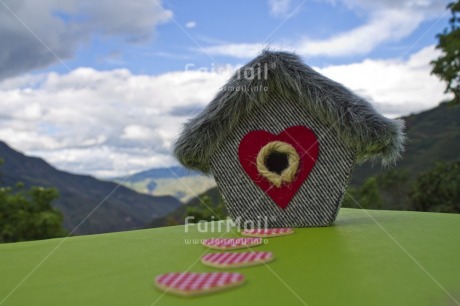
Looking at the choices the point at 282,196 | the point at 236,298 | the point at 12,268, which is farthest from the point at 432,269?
the point at 12,268

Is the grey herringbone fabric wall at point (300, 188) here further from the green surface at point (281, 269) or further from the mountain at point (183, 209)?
the mountain at point (183, 209)

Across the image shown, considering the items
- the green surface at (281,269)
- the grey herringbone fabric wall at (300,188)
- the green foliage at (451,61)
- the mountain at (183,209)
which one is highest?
the green foliage at (451,61)

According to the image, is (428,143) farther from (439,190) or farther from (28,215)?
(28,215)

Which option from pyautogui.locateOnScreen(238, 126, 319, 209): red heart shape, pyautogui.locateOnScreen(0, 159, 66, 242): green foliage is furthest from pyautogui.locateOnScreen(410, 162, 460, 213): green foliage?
pyautogui.locateOnScreen(0, 159, 66, 242): green foliage

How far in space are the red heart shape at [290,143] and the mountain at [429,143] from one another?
377 inches

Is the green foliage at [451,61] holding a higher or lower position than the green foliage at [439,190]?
higher

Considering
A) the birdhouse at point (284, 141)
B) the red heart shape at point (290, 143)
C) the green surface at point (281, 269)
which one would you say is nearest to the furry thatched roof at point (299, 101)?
the birdhouse at point (284, 141)

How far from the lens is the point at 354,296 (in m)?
1.58

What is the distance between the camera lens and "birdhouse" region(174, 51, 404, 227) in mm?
3154

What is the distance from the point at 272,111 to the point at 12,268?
5.95ft

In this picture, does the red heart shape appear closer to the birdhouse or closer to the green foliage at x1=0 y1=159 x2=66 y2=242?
the birdhouse

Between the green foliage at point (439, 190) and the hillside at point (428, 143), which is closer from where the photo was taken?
the green foliage at point (439, 190)

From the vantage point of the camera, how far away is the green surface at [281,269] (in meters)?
1.61

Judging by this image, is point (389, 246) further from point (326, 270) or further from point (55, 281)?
point (55, 281)
